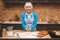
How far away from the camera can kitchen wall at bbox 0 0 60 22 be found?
4.83 meters

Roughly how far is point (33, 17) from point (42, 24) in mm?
1192

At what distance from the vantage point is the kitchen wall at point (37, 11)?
483 cm

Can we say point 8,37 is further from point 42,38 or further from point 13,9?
point 13,9

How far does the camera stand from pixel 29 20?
10.9ft

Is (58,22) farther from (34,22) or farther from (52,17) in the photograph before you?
(34,22)

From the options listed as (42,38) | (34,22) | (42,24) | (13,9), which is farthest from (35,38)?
(13,9)

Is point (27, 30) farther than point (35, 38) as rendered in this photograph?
Yes

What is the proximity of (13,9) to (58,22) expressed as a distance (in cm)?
133

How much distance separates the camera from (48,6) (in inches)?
192

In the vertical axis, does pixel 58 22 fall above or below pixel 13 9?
below

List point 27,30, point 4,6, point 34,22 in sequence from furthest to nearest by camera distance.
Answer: point 4,6
point 34,22
point 27,30

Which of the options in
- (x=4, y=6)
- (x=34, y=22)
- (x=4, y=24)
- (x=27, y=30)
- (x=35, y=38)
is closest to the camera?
(x=35, y=38)

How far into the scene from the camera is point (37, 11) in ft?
16.1

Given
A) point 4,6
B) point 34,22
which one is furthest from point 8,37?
point 4,6
